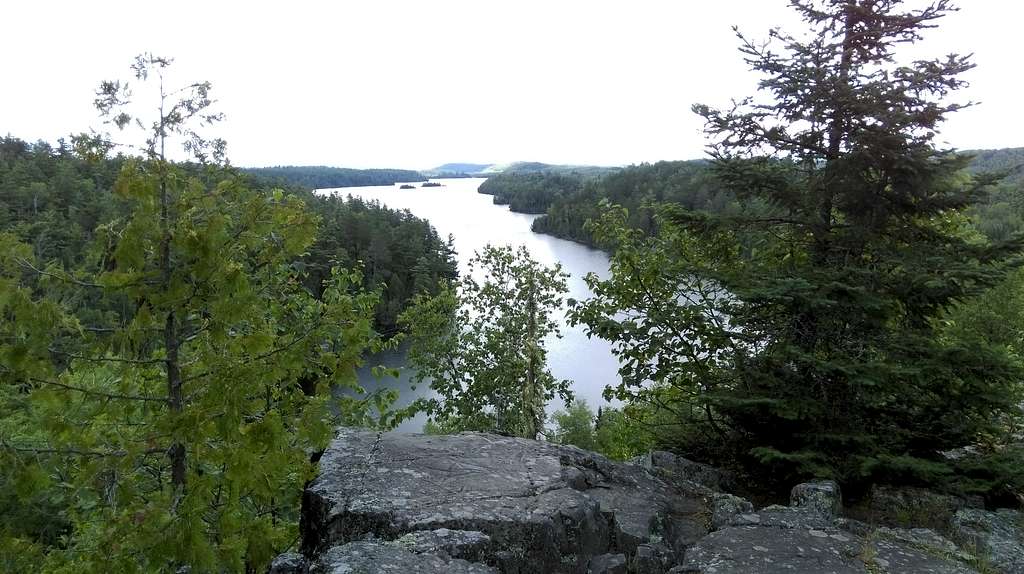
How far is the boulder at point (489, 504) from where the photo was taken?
14.8ft

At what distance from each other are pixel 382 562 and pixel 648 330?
17.1ft

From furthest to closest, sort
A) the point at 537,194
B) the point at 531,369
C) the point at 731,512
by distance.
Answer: the point at 537,194 → the point at 531,369 → the point at 731,512

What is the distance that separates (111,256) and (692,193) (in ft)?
214

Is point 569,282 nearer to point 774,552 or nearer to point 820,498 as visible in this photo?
point 820,498

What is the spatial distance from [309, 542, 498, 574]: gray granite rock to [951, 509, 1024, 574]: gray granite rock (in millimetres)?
4180

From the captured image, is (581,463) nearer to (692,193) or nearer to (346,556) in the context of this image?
(346,556)

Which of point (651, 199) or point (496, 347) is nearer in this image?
point (651, 199)

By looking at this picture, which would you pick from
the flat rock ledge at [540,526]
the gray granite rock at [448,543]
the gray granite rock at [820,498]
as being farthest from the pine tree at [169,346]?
the gray granite rock at [820,498]

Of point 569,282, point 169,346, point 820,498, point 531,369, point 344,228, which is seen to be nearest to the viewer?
point 169,346

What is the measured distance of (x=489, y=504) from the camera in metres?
4.89

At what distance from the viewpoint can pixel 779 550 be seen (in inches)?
194

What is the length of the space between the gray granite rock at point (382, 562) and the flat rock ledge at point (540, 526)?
0.01 metres

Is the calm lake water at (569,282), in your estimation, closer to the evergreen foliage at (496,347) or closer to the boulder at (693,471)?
the evergreen foliage at (496,347)

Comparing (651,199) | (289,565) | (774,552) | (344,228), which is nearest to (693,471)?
(774,552)
